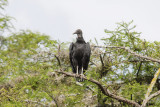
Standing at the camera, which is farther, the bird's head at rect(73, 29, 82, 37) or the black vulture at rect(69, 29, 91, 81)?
the bird's head at rect(73, 29, 82, 37)

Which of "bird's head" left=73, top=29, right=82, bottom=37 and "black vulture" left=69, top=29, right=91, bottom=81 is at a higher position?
"bird's head" left=73, top=29, right=82, bottom=37

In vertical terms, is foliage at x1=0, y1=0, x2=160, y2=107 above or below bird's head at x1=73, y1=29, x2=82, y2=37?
below

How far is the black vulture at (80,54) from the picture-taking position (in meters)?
6.13

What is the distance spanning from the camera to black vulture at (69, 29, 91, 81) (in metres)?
6.13

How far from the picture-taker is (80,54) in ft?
20.5

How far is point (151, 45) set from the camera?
6.72m

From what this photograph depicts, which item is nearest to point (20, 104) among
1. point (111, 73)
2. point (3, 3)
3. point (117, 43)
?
point (111, 73)

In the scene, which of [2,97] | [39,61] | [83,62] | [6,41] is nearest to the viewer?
[2,97]

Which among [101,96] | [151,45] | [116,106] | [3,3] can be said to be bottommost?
[116,106]

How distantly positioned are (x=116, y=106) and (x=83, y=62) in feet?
7.09

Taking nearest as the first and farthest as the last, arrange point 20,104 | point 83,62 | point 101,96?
point 20,104 → point 83,62 → point 101,96

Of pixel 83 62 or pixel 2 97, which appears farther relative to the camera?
pixel 83 62

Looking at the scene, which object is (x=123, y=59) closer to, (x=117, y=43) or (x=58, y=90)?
(x=117, y=43)

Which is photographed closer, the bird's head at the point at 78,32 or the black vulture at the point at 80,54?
the black vulture at the point at 80,54
